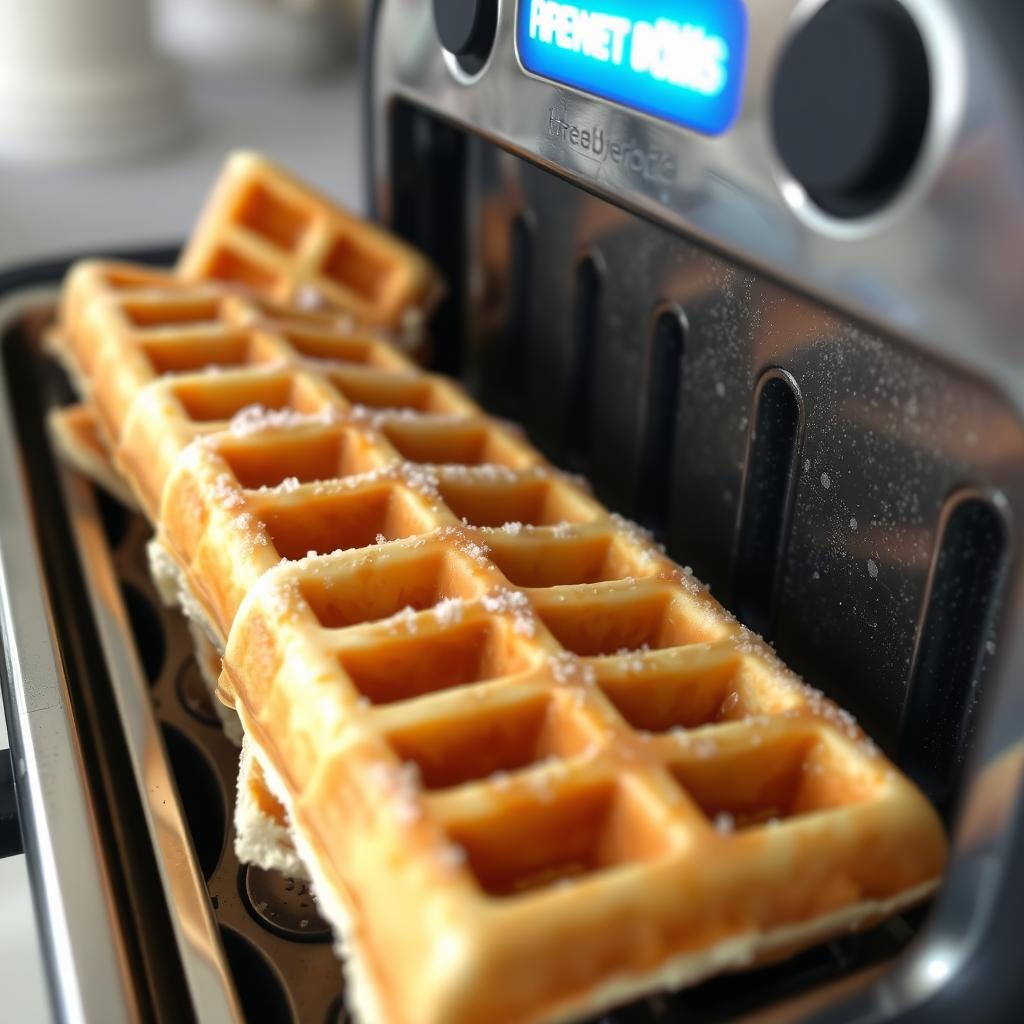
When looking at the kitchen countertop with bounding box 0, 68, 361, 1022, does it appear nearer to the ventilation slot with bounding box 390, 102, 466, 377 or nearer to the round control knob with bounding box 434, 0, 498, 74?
the ventilation slot with bounding box 390, 102, 466, 377

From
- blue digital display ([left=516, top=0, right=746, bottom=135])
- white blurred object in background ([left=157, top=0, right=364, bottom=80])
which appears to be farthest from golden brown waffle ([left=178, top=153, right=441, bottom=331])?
white blurred object in background ([left=157, top=0, right=364, bottom=80])

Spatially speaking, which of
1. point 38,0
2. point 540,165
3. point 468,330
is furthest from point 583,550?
point 38,0

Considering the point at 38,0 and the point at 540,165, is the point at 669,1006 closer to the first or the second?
the point at 540,165

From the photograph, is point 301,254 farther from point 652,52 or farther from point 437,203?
point 652,52

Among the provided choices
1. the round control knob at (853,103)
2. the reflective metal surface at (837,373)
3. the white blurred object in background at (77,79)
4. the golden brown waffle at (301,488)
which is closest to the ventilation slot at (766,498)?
the reflective metal surface at (837,373)

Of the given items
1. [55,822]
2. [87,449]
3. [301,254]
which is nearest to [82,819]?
[55,822]
